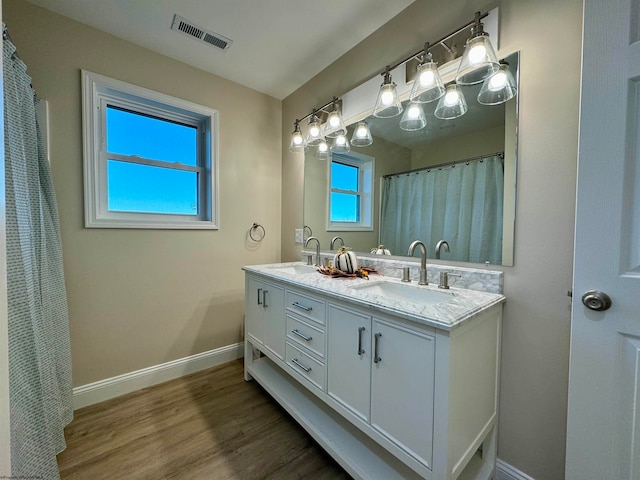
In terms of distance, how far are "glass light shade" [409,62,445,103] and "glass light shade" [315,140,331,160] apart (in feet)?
2.78

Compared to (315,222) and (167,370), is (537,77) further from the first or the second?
(167,370)

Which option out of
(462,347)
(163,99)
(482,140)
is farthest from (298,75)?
(462,347)

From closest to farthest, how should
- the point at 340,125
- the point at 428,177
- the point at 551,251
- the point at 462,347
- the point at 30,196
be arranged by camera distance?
the point at 462,347, the point at 551,251, the point at 30,196, the point at 428,177, the point at 340,125

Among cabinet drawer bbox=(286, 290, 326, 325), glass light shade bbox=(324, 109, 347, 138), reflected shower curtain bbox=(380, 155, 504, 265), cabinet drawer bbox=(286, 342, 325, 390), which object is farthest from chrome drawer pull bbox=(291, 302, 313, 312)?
glass light shade bbox=(324, 109, 347, 138)

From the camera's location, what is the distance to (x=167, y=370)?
2043 millimetres

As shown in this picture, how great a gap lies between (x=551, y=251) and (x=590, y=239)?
22 cm

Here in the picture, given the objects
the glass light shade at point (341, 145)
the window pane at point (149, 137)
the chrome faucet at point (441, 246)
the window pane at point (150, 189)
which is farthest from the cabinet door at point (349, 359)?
the window pane at point (149, 137)

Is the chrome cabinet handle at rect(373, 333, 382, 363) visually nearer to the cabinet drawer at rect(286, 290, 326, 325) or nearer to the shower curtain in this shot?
the cabinet drawer at rect(286, 290, 326, 325)

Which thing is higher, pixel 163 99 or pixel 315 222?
pixel 163 99

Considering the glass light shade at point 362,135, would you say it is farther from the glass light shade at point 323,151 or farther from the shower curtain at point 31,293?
the shower curtain at point 31,293

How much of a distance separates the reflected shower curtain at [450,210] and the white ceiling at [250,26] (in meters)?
1.01

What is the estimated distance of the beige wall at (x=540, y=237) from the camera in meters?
1.04

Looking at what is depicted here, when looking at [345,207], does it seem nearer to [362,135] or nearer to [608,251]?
[362,135]

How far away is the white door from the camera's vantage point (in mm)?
805
